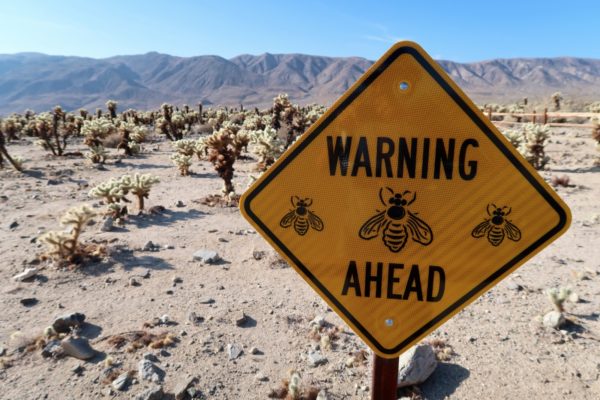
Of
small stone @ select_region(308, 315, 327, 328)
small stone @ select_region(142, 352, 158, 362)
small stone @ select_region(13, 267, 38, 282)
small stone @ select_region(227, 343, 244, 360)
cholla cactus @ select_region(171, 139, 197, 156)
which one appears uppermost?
cholla cactus @ select_region(171, 139, 197, 156)

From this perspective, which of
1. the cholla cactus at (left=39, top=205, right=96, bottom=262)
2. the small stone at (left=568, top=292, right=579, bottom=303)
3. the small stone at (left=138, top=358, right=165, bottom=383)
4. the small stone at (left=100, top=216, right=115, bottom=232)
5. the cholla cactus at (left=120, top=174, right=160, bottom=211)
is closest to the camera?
the small stone at (left=138, top=358, right=165, bottom=383)

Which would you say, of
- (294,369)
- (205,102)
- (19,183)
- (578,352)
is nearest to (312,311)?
(294,369)

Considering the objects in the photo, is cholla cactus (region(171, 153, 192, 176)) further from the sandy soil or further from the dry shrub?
the dry shrub

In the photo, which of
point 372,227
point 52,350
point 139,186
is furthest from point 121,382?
point 139,186

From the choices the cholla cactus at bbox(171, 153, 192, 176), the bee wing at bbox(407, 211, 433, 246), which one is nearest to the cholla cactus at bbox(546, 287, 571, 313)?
the bee wing at bbox(407, 211, 433, 246)

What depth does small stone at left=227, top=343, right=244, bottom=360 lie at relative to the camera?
369cm

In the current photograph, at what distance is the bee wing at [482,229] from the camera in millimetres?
1324

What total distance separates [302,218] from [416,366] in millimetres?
2439

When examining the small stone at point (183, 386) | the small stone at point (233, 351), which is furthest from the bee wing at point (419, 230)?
the small stone at point (233, 351)

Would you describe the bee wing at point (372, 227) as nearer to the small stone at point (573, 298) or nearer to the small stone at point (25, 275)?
the small stone at point (573, 298)

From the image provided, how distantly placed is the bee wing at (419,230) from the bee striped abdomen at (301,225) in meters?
0.39

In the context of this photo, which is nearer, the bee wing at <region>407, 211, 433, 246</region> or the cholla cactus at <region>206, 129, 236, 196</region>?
the bee wing at <region>407, 211, 433, 246</region>

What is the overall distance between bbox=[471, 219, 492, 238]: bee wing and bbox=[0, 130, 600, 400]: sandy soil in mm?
2391

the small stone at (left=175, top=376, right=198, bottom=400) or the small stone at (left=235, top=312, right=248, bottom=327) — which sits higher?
the small stone at (left=235, top=312, right=248, bottom=327)
